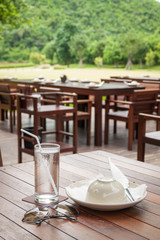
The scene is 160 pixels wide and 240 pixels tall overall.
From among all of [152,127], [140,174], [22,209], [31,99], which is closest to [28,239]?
[22,209]

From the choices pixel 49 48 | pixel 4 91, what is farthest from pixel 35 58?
pixel 4 91

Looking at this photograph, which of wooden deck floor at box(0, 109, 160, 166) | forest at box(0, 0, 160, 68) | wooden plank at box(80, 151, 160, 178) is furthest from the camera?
forest at box(0, 0, 160, 68)

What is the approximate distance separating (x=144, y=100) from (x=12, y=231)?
3.42m

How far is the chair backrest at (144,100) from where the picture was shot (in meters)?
4.00

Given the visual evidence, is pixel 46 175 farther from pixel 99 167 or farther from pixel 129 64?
pixel 129 64

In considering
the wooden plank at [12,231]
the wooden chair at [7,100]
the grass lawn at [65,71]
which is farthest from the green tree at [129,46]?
the wooden plank at [12,231]

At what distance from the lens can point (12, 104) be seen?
505cm

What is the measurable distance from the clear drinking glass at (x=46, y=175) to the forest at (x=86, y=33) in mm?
6888

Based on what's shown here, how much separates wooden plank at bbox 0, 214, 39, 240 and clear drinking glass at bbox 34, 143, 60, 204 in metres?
0.11

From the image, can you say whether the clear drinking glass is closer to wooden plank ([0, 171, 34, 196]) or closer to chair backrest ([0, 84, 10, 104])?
wooden plank ([0, 171, 34, 196])

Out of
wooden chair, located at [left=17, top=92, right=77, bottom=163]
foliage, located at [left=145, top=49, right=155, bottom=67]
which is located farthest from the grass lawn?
wooden chair, located at [left=17, top=92, right=77, bottom=163]

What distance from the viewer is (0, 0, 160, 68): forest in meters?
7.95

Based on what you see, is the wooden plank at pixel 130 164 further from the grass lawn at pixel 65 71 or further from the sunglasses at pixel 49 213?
the grass lawn at pixel 65 71

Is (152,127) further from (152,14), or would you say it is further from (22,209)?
(22,209)
